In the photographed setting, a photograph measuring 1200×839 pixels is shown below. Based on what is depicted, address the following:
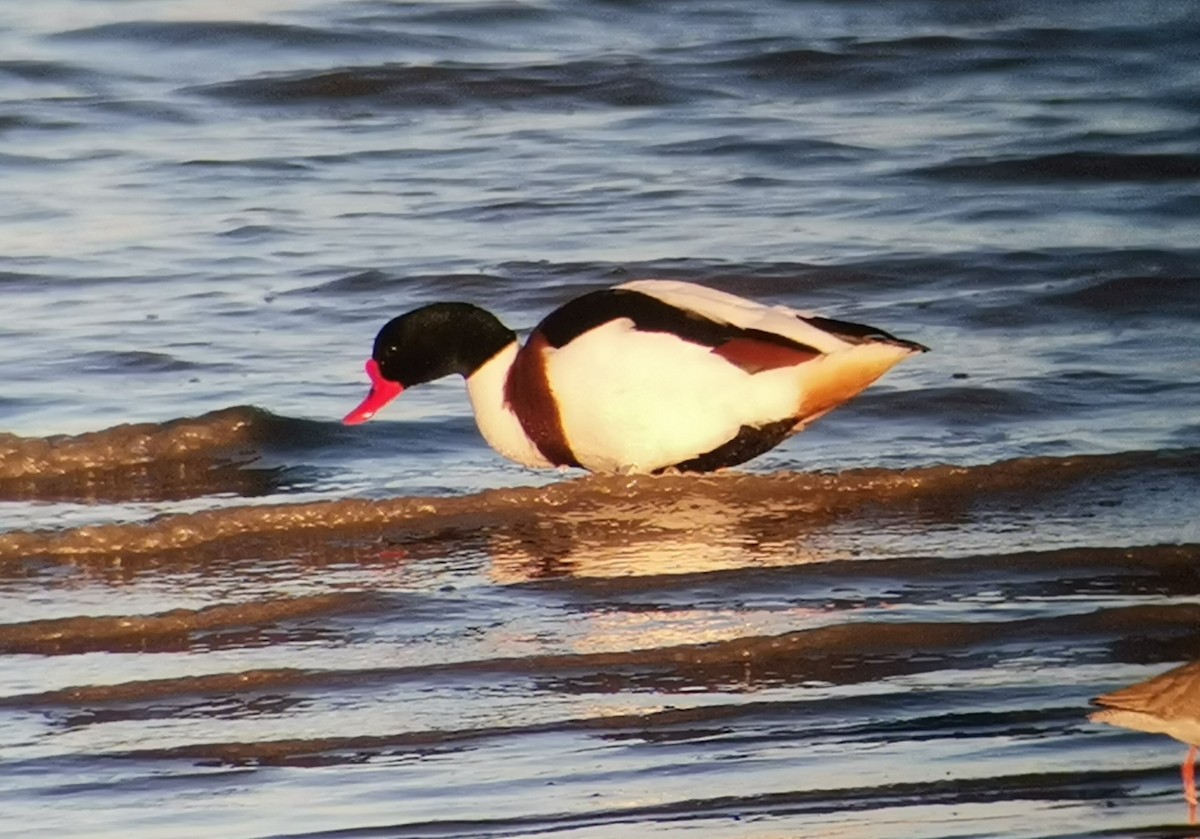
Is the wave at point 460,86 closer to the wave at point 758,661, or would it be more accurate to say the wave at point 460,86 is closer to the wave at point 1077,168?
the wave at point 1077,168

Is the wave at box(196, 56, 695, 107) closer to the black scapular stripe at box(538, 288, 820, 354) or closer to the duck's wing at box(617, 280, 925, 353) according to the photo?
the duck's wing at box(617, 280, 925, 353)

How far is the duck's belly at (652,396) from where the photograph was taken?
7750 millimetres

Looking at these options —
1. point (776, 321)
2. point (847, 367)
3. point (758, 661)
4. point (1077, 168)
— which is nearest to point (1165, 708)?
point (758, 661)

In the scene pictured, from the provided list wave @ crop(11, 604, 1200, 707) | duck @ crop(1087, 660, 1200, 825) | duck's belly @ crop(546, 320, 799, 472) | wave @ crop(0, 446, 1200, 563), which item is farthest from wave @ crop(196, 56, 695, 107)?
duck @ crop(1087, 660, 1200, 825)

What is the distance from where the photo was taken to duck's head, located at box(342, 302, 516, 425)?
8391 millimetres

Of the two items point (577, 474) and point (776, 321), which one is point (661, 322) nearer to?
point (776, 321)

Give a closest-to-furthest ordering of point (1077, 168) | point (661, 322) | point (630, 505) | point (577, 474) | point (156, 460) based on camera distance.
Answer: point (661, 322), point (630, 505), point (577, 474), point (156, 460), point (1077, 168)

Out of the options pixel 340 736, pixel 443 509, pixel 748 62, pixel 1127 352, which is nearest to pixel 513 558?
pixel 443 509

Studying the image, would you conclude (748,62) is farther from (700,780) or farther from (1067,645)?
(700,780)

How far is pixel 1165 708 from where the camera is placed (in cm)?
489

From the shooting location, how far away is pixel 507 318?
10625mm

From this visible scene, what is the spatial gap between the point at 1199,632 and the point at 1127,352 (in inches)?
139

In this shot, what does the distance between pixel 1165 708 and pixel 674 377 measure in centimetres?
309

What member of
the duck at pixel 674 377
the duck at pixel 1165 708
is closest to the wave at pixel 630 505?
the duck at pixel 674 377
